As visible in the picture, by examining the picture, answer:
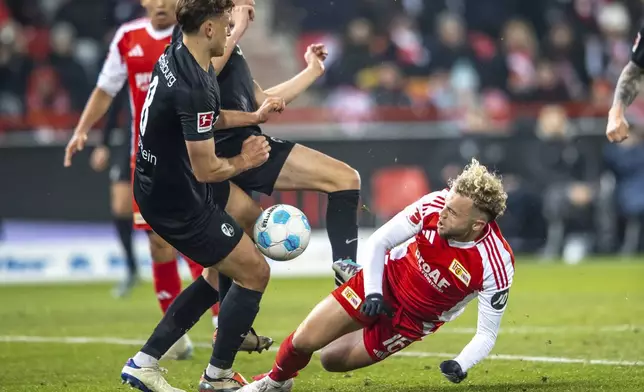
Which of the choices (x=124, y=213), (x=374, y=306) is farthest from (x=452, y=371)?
(x=124, y=213)

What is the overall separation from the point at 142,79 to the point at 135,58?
0.52ft

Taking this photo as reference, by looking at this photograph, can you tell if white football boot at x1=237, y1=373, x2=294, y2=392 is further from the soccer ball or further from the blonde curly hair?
the blonde curly hair

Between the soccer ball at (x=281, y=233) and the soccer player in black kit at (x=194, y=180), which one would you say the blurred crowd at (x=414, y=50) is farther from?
the soccer player in black kit at (x=194, y=180)

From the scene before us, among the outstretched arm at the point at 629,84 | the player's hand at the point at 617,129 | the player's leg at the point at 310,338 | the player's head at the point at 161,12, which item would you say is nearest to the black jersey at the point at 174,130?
the player's leg at the point at 310,338

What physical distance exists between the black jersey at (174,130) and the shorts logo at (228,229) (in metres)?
0.17

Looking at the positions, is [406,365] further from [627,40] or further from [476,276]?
[627,40]

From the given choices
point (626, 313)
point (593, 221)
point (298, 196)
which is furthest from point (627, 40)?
point (626, 313)

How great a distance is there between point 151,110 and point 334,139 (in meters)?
10.1

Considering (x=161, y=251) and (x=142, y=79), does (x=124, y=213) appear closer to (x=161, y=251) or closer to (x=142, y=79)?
(x=161, y=251)

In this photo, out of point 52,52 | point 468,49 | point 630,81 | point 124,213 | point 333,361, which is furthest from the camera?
point 468,49

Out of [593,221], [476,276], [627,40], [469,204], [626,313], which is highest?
[469,204]

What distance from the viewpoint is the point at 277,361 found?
6.32 metres

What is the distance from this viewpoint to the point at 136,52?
814 centimetres

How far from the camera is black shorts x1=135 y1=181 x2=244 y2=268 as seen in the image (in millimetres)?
6074
